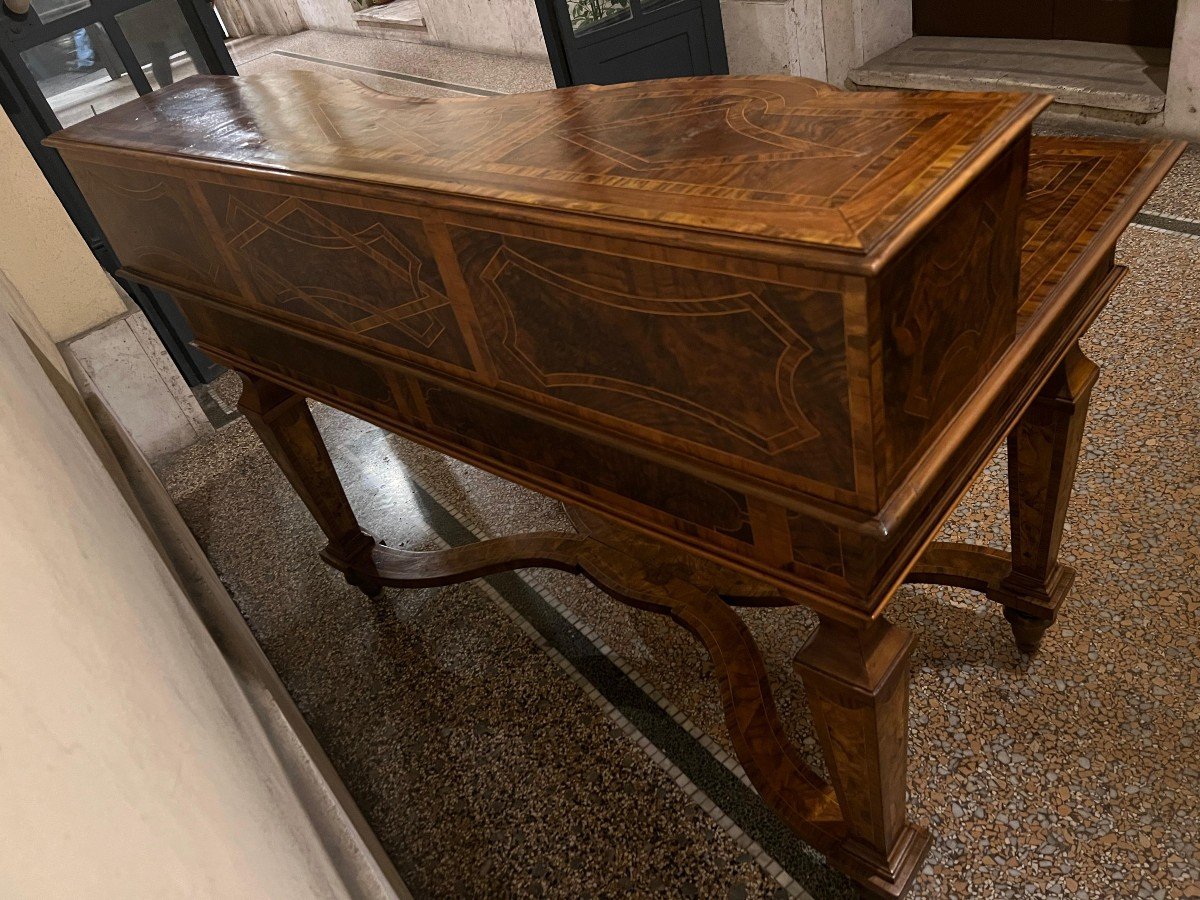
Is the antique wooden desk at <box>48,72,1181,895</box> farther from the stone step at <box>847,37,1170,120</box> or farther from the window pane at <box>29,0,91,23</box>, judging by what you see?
the stone step at <box>847,37,1170,120</box>

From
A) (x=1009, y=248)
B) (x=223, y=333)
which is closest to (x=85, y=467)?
(x=223, y=333)

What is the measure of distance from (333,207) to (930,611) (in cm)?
164

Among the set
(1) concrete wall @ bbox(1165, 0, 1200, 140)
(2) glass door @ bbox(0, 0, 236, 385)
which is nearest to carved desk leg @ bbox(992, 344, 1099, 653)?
(1) concrete wall @ bbox(1165, 0, 1200, 140)

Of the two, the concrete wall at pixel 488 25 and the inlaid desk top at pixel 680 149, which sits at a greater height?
the inlaid desk top at pixel 680 149

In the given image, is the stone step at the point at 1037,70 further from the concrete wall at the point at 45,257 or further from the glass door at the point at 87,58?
the concrete wall at the point at 45,257

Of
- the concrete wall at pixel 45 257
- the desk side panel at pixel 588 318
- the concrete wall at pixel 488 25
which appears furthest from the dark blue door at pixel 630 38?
the desk side panel at pixel 588 318

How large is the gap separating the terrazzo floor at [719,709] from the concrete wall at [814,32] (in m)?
2.68

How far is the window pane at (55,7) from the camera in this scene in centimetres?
330

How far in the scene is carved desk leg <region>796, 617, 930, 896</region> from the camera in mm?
1246

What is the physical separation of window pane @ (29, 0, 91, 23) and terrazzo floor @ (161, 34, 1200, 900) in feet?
6.89

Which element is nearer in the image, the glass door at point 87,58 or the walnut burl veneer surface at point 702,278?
the walnut burl veneer surface at point 702,278

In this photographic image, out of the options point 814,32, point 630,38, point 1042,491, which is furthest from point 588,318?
point 814,32

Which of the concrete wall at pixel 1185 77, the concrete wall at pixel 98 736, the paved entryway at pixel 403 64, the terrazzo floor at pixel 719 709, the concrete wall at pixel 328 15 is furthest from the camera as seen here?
the concrete wall at pixel 328 15

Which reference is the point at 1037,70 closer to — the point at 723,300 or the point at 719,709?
the point at 719,709
